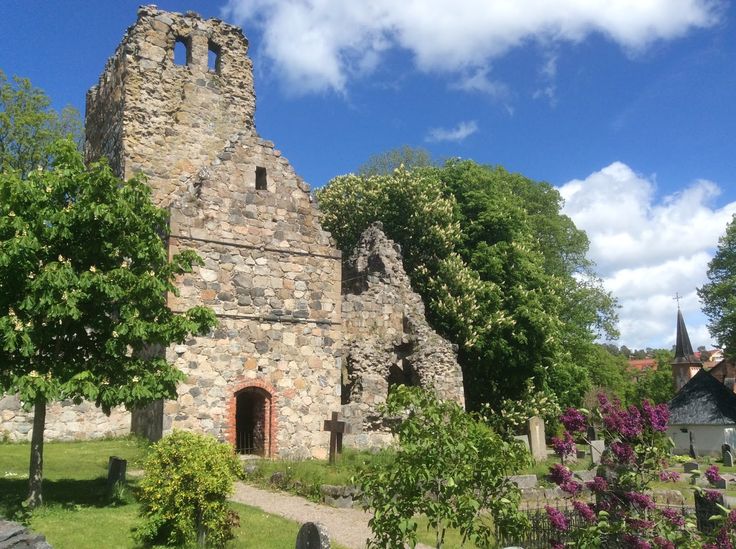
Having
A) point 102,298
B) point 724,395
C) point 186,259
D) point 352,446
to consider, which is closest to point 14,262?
point 102,298

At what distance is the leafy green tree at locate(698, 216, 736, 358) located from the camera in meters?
39.7

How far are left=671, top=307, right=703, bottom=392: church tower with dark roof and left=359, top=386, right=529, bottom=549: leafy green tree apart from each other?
66.6m

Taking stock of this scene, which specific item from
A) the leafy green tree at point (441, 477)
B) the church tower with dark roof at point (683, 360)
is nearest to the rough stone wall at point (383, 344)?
the leafy green tree at point (441, 477)

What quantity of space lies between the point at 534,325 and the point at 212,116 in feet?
50.6

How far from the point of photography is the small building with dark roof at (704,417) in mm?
42031

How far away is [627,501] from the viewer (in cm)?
768

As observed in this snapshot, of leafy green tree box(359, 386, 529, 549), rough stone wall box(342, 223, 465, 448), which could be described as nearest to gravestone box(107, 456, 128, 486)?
leafy green tree box(359, 386, 529, 549)

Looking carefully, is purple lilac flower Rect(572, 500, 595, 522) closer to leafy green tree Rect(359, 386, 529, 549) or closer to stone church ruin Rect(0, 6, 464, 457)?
leafy green tree Rect(359, 386, 529, 549)

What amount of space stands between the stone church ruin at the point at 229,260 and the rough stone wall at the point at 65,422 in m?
0.03

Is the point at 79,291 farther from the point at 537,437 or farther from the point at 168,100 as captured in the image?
the point at 537,437

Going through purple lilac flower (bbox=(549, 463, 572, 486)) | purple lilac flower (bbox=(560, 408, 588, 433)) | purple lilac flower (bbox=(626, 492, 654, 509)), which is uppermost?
purple lilac flower (bbox=(560, 408, 588, 433))

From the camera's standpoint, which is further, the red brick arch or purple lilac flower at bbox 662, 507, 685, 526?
the red brick arch

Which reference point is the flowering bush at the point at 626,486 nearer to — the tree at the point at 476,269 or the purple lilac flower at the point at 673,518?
the purple lilac flower at the point at 673,518

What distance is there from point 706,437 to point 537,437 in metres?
24.7
